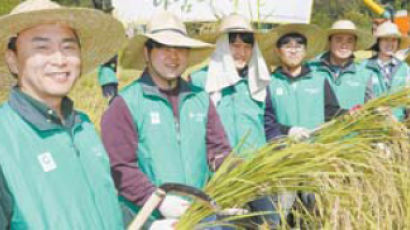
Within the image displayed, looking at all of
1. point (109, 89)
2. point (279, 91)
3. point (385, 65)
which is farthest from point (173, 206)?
point (109, 89)

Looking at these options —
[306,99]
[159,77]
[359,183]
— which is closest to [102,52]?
[159,77]

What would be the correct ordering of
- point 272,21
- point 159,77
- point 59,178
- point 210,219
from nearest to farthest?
1. point 59,178
2. point 210,219
3. point 159,77
4. point 272,21

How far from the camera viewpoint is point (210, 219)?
2.30 meters

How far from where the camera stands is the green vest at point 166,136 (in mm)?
2590

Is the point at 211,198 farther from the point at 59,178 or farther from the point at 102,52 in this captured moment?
the point at 102,52

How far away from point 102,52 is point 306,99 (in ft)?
6.04

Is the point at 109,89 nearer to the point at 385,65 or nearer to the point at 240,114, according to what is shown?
the point at 385,65

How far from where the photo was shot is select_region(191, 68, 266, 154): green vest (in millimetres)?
3498

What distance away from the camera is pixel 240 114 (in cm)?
355

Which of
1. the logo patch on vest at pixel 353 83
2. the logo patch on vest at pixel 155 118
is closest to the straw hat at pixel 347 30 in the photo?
the logo patch on vest at pixel 353 83

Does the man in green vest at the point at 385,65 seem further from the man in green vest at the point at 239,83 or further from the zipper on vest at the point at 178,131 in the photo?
the zipper on vest at the point at 178,131

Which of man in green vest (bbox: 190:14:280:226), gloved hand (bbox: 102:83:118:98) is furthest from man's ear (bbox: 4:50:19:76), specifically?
gloved hand (bbox: 102:83:118:98)

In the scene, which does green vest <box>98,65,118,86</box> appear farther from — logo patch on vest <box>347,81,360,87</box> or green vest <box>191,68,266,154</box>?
green vest <box>191,68,266,154</box>

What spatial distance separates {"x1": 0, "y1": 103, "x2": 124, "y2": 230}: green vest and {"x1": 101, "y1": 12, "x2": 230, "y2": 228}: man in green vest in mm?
522
